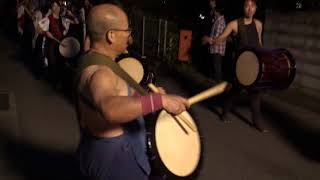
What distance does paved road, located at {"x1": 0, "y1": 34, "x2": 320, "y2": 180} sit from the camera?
5.42 metres

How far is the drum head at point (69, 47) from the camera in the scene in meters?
9.70

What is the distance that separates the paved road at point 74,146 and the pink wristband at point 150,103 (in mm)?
2457

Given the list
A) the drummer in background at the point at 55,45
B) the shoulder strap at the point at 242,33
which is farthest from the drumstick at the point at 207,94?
the drummer in background at the point at 55,45

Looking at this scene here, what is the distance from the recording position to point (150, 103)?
2.64 m

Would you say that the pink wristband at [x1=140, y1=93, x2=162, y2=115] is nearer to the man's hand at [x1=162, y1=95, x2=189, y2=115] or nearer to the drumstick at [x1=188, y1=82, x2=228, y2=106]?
the man's hand at [x1=162, y1=95, x2=189, y2=115]

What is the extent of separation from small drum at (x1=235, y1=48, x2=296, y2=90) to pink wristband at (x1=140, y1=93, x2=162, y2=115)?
2.08 m

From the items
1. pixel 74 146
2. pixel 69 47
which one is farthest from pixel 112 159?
pixel 69 47

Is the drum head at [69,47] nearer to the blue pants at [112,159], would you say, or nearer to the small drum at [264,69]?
the small drum at [264,69]

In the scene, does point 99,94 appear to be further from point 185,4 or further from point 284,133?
point 185,4

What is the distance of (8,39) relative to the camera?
2053cm

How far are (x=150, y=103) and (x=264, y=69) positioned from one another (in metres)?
2.69

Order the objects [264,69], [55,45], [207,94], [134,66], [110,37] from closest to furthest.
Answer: [110,37] → [207,94] → [264,69] → [134,66] → [55,45]

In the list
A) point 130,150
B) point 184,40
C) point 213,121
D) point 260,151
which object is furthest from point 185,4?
point 130,150

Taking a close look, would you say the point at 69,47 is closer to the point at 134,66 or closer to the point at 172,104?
the point at 134,66
